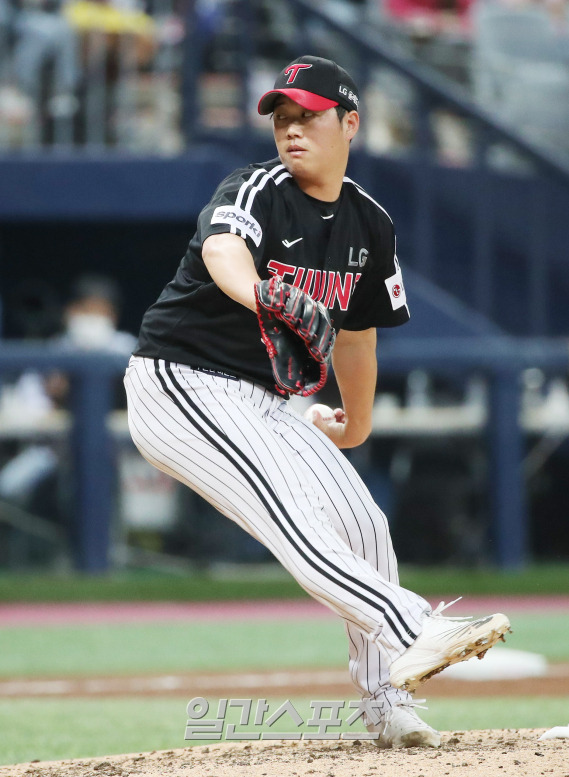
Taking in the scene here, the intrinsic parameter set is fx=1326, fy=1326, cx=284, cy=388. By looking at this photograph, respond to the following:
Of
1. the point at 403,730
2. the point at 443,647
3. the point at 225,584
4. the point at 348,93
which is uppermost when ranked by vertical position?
the point at 348,93

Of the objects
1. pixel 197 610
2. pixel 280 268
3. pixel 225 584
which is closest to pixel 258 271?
pixel 280 268

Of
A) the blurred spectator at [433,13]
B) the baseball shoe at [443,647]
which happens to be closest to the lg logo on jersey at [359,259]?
the baseball shoe at [443,647]

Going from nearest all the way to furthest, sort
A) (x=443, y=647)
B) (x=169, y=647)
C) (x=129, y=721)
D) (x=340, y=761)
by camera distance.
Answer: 1. (x=443, y=647)
2. (x=340, y=761)
3. (x=129, y=721)
4. (x=169, y=647)

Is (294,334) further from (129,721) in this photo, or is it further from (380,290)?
(129,721)

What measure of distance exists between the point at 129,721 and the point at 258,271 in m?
2.26

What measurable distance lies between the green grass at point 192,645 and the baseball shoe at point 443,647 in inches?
142

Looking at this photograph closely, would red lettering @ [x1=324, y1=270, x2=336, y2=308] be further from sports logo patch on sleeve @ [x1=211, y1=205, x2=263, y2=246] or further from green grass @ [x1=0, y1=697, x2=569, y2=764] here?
green grass @ [x1=0, y1=697, x2=569, y2=764]

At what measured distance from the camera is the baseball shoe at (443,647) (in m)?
3.16

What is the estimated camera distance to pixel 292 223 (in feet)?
11.5

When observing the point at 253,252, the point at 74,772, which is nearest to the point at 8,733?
the point at 74,772

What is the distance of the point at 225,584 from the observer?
899 centimetres

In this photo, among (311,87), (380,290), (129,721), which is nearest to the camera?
(311,87)

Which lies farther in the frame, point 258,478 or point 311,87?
point 311,87

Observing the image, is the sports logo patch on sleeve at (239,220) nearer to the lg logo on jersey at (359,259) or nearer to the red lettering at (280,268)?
the red lettering at (280,268)
